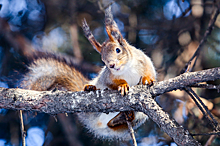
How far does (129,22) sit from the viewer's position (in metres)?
2.87

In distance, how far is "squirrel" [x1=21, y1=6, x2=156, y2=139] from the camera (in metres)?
1.43

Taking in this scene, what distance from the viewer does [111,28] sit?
4.50ft

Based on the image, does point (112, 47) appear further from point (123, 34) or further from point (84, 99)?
point (123, 34)

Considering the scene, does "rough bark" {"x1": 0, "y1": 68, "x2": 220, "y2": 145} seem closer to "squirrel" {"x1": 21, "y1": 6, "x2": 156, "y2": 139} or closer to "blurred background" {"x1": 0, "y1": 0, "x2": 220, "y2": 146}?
"squirrel" {"x1": 21, "y1": 6, "x2": 156, "y2": 139}

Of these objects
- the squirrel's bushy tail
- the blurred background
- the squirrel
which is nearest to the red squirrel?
the squirrel

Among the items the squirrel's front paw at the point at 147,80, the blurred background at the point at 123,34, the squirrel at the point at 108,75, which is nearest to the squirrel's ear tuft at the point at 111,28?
the squirrel at the point at 108,75

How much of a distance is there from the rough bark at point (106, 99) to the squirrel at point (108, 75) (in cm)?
9

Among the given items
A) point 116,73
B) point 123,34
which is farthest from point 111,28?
point 123,34

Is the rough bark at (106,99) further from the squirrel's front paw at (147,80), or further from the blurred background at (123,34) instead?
the blurred background at (123,34)

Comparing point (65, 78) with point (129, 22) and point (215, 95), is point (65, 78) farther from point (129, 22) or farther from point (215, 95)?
point (215, 95)

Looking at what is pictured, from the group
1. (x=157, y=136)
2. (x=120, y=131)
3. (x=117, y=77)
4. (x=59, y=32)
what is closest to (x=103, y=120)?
(x=120, y=131)

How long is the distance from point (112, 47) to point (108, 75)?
32 cm

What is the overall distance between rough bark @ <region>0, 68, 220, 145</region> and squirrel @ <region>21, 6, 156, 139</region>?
0.09 meters

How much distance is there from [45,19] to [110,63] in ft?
6.40
